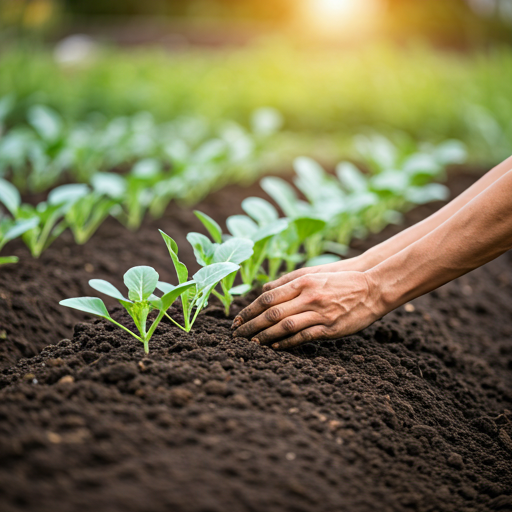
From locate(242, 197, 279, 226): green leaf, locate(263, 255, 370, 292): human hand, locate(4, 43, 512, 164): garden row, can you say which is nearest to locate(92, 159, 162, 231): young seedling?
locate(242, 197, 279, 226): green leaf

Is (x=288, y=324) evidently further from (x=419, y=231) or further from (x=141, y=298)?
(x=419, y=231)

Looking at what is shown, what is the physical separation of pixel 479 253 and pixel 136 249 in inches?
58.5

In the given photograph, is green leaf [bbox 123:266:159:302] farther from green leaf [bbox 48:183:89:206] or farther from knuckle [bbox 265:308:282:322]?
green leaf [bbox 48:183:89:206]

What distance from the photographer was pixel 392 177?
250 cm

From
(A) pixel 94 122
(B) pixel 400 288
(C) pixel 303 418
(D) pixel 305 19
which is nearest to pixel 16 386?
(C) pixel 303 418

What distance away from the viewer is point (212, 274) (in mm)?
1278

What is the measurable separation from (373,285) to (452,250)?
0.21 meters

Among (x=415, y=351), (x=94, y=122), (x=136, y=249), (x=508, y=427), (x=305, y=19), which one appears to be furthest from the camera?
(x=305, y=19)

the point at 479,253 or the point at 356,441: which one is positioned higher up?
the point at 479,253

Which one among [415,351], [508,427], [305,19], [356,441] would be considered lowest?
[508,427]

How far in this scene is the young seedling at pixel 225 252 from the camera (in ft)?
4.54

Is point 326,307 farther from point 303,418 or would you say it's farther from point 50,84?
point 50,84

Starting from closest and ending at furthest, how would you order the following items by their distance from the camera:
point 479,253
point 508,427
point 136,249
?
point 479,253 < point 508,427 < point 136,249

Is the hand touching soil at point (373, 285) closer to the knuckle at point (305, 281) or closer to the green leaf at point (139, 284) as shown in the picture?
the knuckle at point (305, 281)
